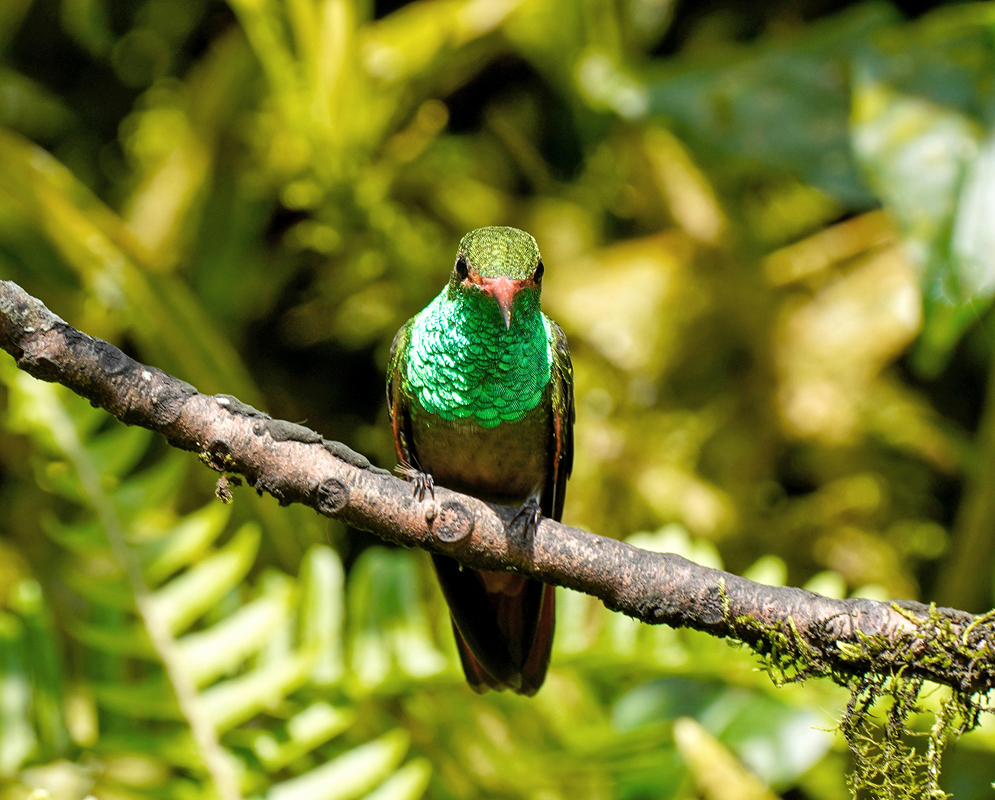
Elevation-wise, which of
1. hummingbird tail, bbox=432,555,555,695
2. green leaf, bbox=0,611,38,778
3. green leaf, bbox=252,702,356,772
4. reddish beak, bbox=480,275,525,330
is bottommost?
green leaf, bbox=252,702,356,772

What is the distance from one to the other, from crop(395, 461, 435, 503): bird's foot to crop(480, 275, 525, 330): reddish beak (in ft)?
1.11

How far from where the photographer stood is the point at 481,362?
1.99 meters

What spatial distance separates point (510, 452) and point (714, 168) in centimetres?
211

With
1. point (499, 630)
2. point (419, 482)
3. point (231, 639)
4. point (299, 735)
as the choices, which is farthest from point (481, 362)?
point (299, 735)

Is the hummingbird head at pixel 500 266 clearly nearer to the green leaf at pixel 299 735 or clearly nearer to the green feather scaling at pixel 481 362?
the green feather scaling at pixel 481 362

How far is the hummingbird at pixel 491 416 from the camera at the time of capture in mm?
1954

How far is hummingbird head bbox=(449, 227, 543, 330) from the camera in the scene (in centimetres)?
186

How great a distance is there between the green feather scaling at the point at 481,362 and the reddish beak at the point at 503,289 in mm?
78

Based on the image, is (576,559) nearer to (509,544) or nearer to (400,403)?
(509,544)

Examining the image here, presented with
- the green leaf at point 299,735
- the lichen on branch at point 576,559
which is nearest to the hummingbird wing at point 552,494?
the lichen on branch at point 576,559

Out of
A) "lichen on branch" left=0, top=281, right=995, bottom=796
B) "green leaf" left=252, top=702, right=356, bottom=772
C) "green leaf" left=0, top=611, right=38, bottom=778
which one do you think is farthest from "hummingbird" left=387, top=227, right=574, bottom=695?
"green leaf" left=0, top=611, right=38, bottom=778

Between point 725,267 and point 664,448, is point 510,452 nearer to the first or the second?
point 664,448

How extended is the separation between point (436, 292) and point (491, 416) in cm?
167

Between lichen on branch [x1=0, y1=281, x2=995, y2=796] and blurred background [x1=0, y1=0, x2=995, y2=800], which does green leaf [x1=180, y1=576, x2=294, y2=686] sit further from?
lichen on branch [x1=0, y1=281, x2=995, y2=796]
